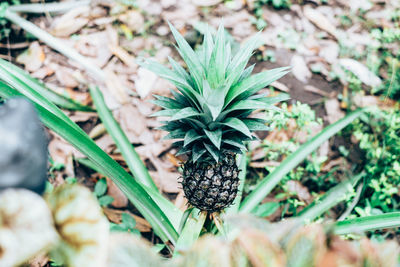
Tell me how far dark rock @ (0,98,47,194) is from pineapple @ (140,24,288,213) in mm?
538

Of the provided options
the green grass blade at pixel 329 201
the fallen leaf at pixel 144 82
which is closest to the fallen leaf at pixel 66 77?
the fallen leaf at pixel 144 82

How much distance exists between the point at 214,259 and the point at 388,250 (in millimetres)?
260

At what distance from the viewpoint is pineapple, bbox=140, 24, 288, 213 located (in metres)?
0.99

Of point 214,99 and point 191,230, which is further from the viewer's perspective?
point 191,230

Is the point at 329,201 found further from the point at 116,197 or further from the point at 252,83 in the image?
the point at 116,197

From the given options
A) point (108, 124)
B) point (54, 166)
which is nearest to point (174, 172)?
point (108, 124)

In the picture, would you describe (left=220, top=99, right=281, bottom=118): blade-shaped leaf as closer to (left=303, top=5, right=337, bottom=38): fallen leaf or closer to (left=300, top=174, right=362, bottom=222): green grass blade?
(left=300, top=174, right=362, bottom=222): green grass blade

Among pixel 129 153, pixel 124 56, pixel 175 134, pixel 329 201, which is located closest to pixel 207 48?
pixel 175 134

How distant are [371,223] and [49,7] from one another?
2.14 m

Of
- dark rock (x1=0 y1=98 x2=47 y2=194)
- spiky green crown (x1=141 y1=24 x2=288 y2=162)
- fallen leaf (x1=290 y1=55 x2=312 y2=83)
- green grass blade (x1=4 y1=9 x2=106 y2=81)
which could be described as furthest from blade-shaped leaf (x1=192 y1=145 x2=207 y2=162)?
fallen leaf (x1=290 y1=55 x2=312 y2=83)

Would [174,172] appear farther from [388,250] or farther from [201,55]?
[388,250]

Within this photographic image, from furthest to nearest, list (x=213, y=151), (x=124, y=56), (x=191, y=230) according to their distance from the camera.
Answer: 1. (x=124, y=56)
2. (x=191, y=230)
3. (x=213, y=151)

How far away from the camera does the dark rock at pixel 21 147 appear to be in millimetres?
404

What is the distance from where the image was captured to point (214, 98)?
3.18 ft
